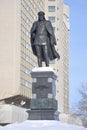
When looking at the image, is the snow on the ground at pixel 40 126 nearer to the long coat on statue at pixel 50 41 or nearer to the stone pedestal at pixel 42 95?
the stone pedestal at pixel 42 95

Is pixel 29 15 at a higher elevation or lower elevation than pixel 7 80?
higher

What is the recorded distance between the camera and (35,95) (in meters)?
20.7

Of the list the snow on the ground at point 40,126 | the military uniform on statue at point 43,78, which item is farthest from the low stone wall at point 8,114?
the snow on the ground at point 40,126

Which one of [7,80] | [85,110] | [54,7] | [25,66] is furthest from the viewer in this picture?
[54,7]

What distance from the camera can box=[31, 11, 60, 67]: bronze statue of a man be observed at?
21.2 meters

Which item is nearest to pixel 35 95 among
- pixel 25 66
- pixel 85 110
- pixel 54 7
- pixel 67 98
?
pixel 85 110

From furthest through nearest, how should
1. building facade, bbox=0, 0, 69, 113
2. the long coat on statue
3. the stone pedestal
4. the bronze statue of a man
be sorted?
building facade, bbox=0, 0, 69, 113 → the long coat on statue → the bronze statue of a man → the stone pedestal

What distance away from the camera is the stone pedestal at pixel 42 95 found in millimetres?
20156

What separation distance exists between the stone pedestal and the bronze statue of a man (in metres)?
0.75

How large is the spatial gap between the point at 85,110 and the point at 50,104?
4447 cm

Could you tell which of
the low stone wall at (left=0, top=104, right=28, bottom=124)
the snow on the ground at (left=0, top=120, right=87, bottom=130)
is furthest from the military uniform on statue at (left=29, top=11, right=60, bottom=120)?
the low stone wall at (left=0, top=104, right=28, bottom=124)

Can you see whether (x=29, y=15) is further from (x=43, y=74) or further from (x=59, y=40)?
(x=43, y=74)

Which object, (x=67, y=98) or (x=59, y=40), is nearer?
(x=59, y=40)

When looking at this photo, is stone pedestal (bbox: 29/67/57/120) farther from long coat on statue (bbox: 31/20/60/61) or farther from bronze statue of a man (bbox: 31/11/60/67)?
long coat on statue (bbox: 31/20/60/61)
